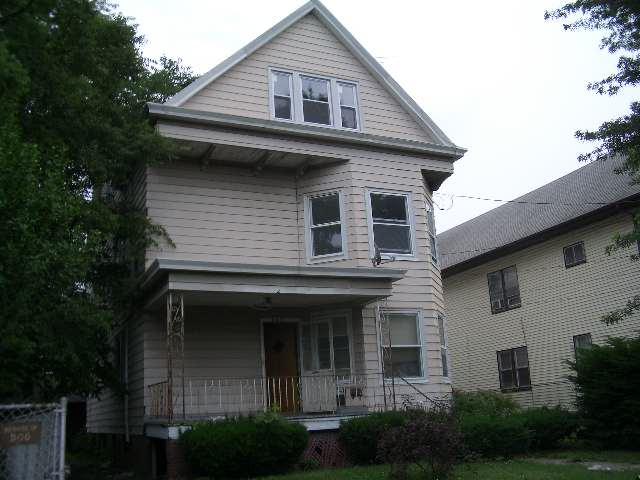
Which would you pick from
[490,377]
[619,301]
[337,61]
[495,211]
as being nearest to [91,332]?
[337,61]

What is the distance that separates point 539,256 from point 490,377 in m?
5.16

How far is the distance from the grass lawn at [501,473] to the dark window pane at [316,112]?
8.51m

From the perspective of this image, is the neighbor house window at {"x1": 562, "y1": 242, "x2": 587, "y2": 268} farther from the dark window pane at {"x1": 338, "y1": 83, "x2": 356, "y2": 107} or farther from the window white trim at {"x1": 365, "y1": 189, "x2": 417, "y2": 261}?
the dark window pane at {"x1": 338, "y1": 83, "x2": 356, "y2": 107}

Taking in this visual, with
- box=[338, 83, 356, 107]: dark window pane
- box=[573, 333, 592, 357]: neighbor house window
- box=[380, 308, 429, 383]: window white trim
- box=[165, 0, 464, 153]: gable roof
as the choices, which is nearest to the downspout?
box=[380, 308, 429, 383]: window white trim

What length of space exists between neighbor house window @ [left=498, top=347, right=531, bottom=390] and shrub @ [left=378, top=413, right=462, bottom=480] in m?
14.7

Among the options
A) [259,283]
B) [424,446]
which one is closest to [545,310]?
[259,283]

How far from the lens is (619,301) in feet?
70.0

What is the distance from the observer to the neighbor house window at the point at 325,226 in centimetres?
1672

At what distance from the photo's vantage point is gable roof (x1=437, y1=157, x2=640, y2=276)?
868 inches

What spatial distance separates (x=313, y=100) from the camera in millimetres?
17562

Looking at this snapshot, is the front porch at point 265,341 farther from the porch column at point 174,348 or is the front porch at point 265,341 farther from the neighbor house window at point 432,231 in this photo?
the neighbor house window at point 432,231

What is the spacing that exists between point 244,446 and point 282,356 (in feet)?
15.7

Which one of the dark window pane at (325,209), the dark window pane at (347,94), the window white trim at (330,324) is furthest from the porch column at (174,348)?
the dark window pane at (347,94)

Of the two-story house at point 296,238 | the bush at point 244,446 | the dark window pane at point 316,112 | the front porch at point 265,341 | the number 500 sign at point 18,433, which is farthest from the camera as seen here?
the dark window pane at point 316,112
